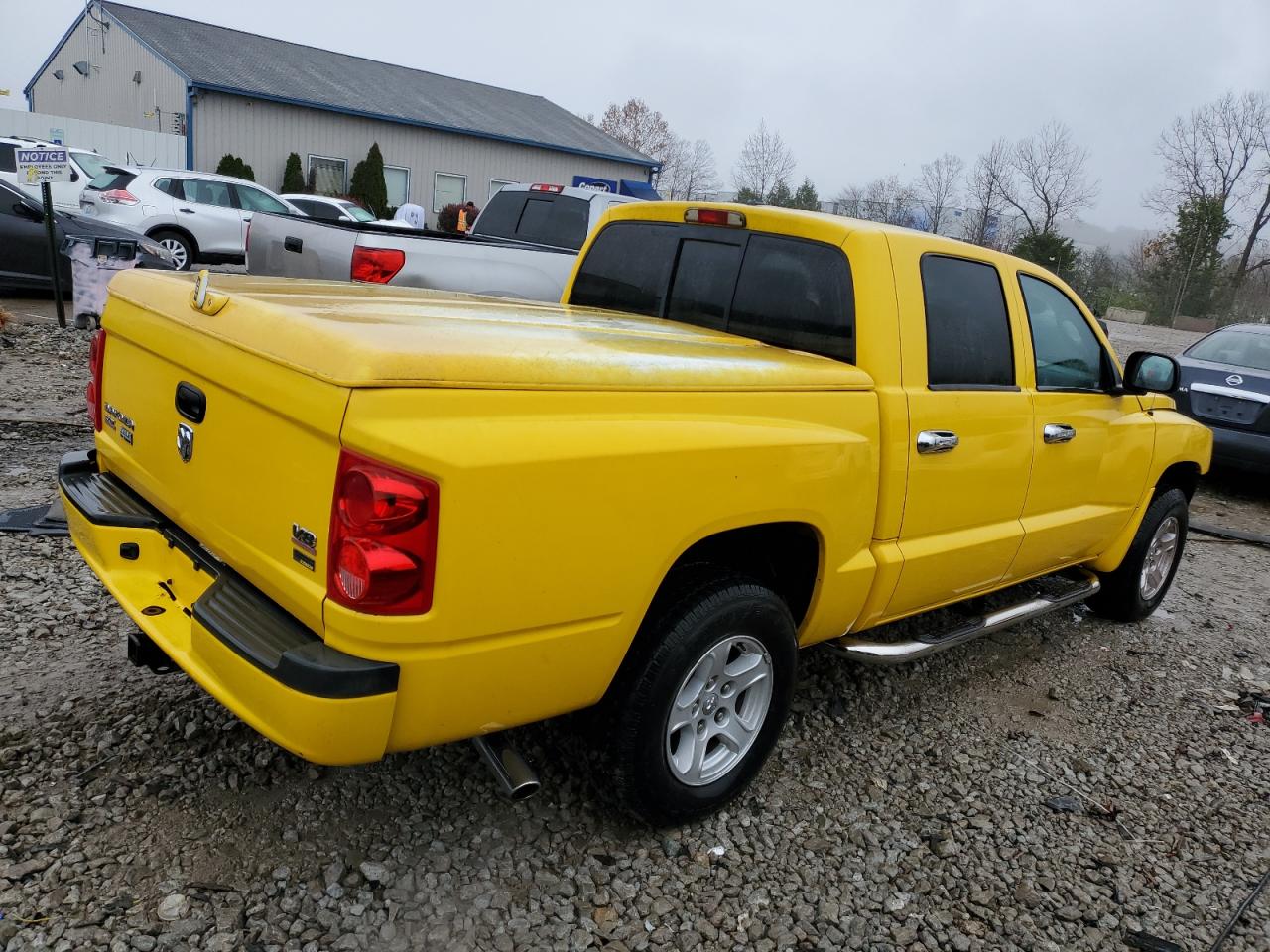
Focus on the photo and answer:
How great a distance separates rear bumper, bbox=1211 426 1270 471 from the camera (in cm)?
852

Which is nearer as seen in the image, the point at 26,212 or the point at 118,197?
the point at 26,212

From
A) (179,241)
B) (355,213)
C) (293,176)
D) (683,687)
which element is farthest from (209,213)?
(683,687)

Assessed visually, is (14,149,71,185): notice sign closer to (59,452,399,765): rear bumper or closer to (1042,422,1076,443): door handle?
(59,452,399,765): rear bumper

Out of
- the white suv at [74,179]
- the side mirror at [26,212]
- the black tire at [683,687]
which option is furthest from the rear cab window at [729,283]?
the white suv at [74,179]

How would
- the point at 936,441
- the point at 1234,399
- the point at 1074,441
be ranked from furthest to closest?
the point at 1234,399 → the point at 1074,441 → the point at 936,441

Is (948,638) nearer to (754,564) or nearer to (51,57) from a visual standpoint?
(754,564)

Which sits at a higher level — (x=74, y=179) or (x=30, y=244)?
(x=74, y=179)

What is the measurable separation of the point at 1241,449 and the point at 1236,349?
68.2 inches

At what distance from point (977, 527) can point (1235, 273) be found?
4089 cm

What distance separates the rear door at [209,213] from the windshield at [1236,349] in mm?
13209

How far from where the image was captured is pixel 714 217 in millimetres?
3764

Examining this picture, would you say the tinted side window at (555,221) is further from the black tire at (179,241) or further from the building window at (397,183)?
the building window at (397,183)

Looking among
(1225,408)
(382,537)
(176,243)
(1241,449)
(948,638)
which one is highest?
(382,537)

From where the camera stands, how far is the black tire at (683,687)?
269cm
